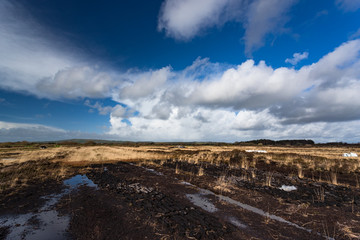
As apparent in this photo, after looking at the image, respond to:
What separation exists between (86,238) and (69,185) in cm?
892

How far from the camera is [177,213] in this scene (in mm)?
7586

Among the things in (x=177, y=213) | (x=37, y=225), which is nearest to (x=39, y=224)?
(x=37, y=225)

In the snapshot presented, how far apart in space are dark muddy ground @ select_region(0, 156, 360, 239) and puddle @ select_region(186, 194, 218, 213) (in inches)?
0.9

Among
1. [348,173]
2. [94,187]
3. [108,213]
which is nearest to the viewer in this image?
[108,213]

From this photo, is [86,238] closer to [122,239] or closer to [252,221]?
[122,239]

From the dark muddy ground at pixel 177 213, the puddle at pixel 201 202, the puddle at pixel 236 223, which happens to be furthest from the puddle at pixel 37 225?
the puddle at pixel 236 223

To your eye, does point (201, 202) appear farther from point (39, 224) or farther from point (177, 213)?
point (39, 224)

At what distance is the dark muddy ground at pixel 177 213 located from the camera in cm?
608

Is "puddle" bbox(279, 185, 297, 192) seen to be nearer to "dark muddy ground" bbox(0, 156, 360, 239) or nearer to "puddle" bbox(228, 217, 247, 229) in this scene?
"dark muddy ground" bbox(0, 156, 360, 239)

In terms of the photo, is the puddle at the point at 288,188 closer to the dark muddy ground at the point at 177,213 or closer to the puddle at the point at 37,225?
the dark muddy ground at the point at 177,213

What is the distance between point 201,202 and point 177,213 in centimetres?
217

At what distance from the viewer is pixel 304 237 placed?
19.2ft

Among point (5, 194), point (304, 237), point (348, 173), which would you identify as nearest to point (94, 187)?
point (5, 194)

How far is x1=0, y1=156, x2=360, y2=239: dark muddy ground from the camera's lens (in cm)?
608
